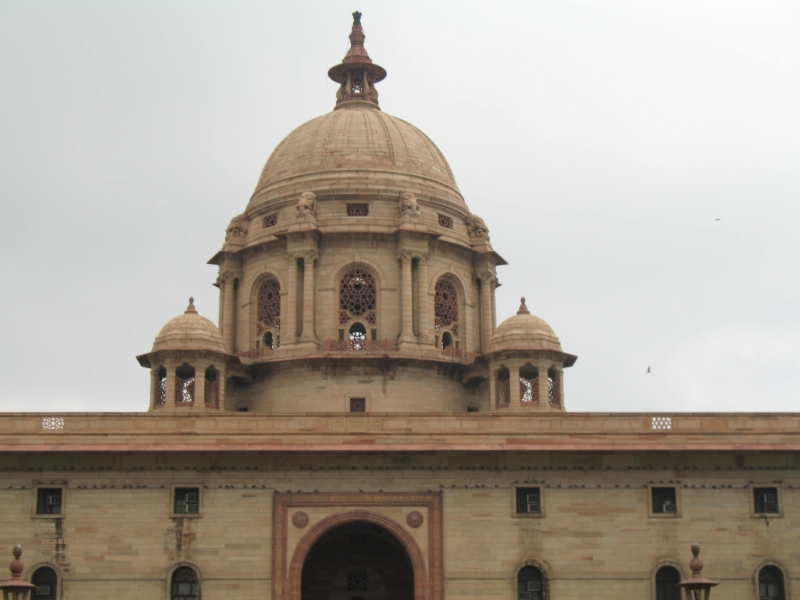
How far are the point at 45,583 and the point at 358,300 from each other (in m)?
18.3

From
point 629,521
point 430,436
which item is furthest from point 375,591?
point 629,521

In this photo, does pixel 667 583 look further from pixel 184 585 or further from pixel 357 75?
pixel 357 75

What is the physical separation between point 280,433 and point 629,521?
11.7 meters

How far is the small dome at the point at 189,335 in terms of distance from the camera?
2066 inches

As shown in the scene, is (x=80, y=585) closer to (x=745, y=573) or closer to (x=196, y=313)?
(x=196, y=313)

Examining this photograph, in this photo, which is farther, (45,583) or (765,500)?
(765,500)

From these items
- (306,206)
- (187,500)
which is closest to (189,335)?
(306,206)

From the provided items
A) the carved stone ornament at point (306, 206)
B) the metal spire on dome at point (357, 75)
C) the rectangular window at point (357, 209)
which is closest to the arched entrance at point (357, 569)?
the carved stone ornament at point (306, 206)

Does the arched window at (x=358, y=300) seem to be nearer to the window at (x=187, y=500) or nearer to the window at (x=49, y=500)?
the window at (x=187, y=500)

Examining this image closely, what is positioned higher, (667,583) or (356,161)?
(356,161)

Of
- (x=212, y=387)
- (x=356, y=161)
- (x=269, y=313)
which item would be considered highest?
(x=356, y=161)

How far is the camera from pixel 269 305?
56969mm

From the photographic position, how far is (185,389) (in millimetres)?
52906

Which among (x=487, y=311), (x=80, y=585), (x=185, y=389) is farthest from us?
(x=487, y=311)
